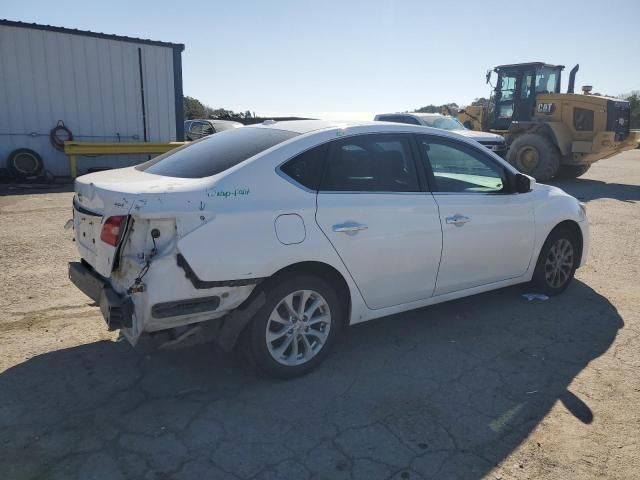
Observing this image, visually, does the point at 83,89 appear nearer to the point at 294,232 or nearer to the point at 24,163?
the point at 24,163

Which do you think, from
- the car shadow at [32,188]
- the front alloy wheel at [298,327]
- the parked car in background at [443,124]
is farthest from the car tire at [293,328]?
the parked car in background at [443,124]

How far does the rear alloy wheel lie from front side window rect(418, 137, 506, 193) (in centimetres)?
92

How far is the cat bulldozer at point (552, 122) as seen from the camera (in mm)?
13031

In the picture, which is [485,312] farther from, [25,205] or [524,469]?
[25,205]

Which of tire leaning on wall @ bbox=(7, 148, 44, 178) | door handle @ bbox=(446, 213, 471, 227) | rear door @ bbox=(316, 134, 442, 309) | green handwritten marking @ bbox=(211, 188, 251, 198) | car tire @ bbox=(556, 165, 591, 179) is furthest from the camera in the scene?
car tire @ bbox=(556, 165, 591, 179)

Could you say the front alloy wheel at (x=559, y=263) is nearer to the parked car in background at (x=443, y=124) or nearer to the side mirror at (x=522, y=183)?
the side mirror at (x=522, y=183)

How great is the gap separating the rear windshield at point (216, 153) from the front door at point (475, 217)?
3.96 ft

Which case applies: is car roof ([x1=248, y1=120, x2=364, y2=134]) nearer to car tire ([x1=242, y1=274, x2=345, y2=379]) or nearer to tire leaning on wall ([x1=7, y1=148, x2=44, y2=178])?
car tire ([x1=242, y1=274, x2=345, y2=379])

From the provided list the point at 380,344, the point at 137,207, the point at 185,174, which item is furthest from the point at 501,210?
the point at 137,207

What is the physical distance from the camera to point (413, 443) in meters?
2.73

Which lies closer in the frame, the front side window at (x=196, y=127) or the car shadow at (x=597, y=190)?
the car shadow at (x=597, y=190)

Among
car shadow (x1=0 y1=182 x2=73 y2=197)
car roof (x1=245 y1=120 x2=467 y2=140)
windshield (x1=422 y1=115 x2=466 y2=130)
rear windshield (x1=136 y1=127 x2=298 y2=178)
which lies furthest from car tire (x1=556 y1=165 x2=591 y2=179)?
rear windshield (x1=136 y1=127 x2=298 y2=178)

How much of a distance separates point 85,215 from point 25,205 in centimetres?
679

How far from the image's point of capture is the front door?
390 cm
